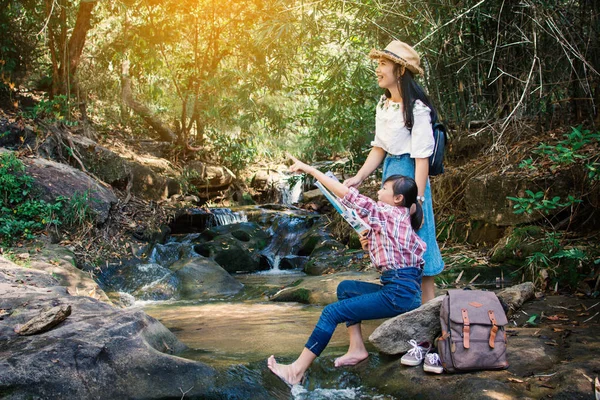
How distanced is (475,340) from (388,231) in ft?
2.33

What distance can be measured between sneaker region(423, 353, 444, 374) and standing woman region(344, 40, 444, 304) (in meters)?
0.61

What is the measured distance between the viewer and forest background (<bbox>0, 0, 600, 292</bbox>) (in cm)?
529

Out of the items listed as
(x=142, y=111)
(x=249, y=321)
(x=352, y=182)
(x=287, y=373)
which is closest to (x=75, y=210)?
(x=249, y=321)

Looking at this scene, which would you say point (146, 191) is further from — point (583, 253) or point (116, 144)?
point (583, 253)

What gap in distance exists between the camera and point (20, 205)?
7.26 metres

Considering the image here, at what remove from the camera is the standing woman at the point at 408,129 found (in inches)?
129

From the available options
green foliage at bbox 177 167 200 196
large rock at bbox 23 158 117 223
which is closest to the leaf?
large rock at bbox 23 158 117 223

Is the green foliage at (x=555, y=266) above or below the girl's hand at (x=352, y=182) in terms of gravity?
below

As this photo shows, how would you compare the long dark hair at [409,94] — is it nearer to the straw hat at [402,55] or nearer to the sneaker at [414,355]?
the straw hat at [402,55]

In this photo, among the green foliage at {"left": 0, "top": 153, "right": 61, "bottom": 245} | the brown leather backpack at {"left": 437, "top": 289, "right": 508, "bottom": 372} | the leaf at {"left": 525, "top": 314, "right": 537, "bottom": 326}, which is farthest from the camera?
the green foliage at {"left": 0, "top": 153, "right": 61, "bottom": 245}

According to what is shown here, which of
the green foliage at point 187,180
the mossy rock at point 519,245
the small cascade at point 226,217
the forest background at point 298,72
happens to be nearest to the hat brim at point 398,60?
the forest background at point 298,72

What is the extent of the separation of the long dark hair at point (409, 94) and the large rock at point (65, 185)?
5658mm

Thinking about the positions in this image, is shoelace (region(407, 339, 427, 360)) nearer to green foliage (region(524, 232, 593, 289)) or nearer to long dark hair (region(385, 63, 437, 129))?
long dark hair (region(385, 63, 437, 129))

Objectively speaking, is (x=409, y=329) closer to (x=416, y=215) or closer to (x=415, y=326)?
(x=415, y=326)
